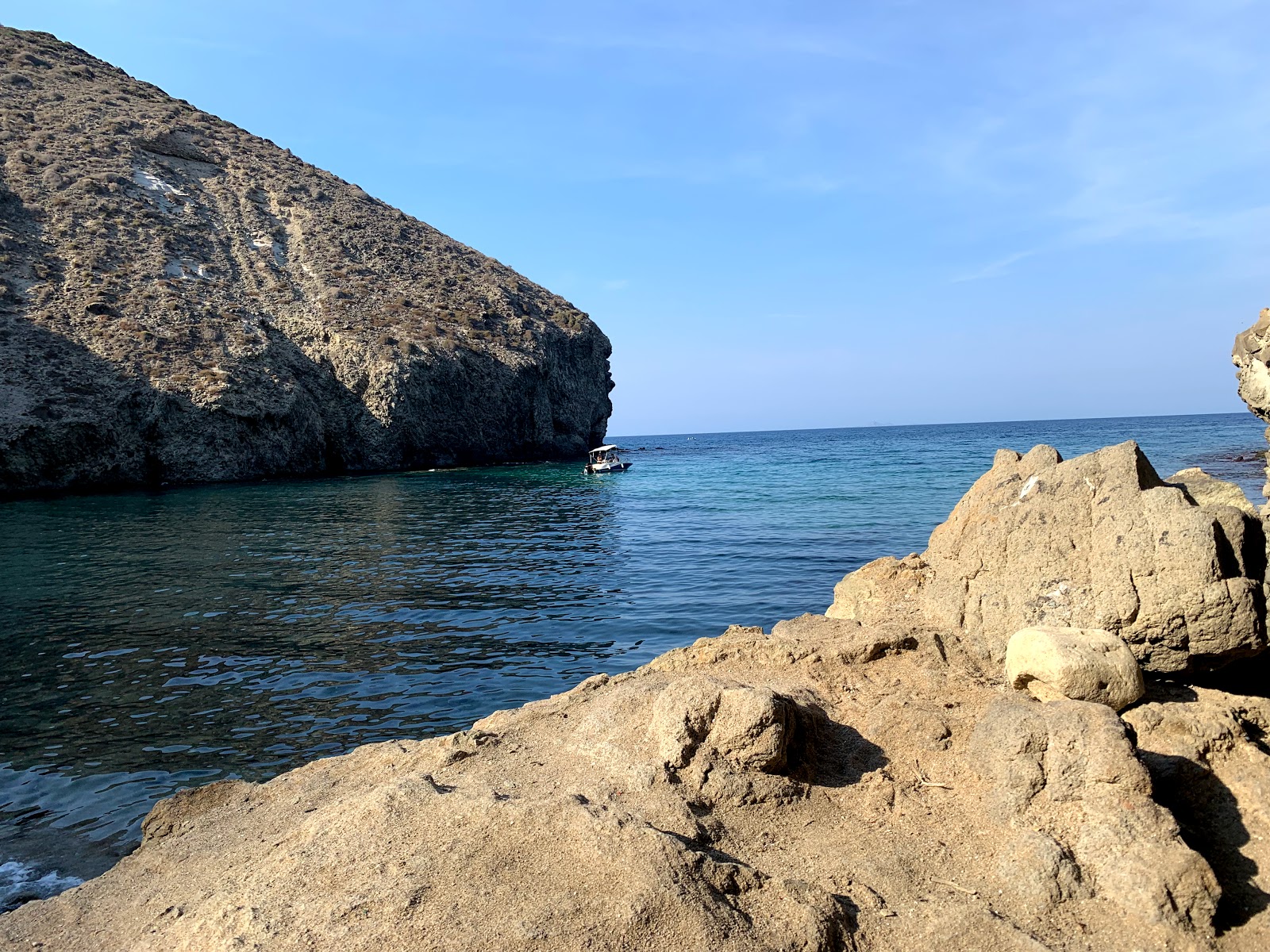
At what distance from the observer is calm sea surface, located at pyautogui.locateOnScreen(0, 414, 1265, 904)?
7.07 meters

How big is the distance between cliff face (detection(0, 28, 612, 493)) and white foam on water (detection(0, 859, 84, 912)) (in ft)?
126

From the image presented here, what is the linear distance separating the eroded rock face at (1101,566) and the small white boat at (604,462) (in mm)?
43944

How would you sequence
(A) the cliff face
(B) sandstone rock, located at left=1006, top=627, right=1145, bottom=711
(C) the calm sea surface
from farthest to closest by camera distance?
(A) the cliff face
(C) the calm sea surface
(B) sandstone rock, located at left=1006, top=627, right=1145, bottom=711

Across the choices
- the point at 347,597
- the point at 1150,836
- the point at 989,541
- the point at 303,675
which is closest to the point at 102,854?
the point at 303,675

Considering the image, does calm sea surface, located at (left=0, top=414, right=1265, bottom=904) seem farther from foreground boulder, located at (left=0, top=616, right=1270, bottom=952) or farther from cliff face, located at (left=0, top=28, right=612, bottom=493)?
cliff face, located at (left=0, top=28, right=612, bottom=493)

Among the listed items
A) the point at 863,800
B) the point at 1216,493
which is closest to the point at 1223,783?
the point at 863,800

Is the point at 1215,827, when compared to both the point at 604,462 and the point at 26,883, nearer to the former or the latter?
the point at 26,883

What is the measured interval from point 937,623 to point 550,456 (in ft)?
199

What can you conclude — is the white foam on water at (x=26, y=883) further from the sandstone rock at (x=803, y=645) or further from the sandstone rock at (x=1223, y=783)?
the sandstone rock at (x=1223, y=783)

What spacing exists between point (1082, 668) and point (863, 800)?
63.8 inches

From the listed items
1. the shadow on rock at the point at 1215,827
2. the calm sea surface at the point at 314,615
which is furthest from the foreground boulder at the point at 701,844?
the calm sea surface at the point at 314,615

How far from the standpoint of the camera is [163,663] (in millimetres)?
10227

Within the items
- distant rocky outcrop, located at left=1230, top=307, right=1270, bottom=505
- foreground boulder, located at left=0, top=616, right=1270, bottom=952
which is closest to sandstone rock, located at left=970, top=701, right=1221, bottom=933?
foreground boulder, located at left=0, top=616, right=1270, bottom=952

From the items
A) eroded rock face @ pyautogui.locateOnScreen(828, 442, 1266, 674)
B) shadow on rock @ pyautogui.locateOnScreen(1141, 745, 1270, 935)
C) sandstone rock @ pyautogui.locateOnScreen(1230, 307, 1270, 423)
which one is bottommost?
shadow on rock @ pyautogui.locateOnScreen(1141, 745, 1270, 935)
